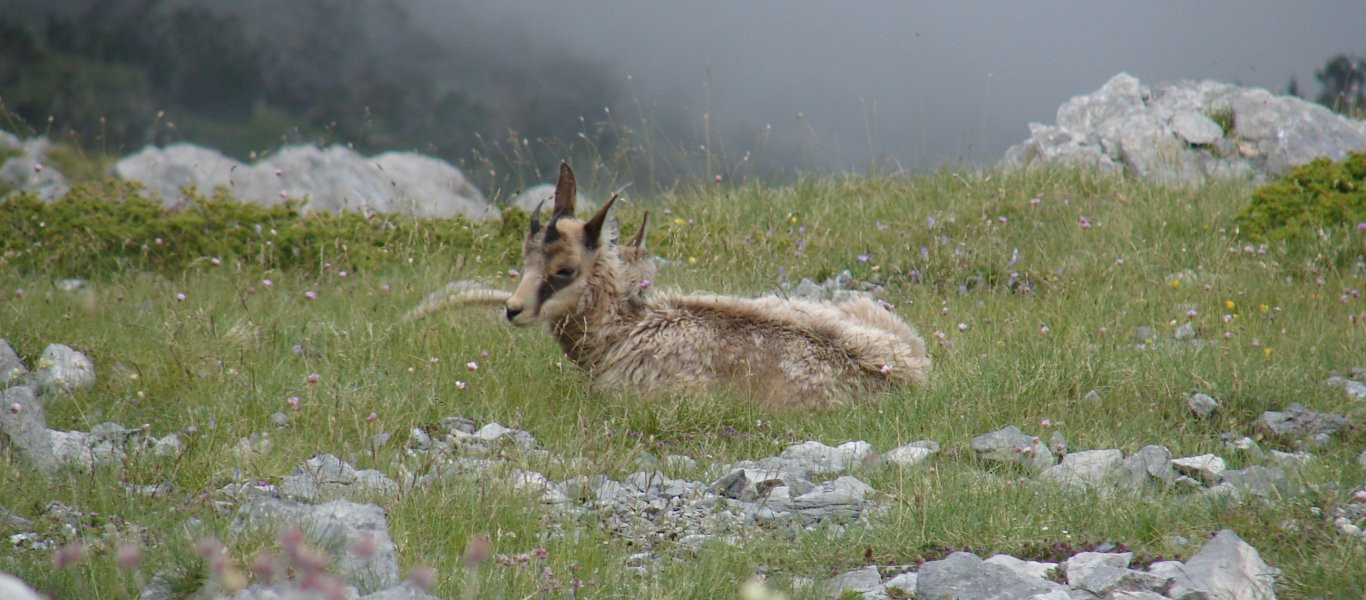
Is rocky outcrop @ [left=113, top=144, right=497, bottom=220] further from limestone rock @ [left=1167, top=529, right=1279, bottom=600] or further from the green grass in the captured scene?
limestone rock @ [left=1167, top=529, right=1279, bottom=600]

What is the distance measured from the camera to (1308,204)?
11.5 m

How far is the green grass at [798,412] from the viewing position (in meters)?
5.14

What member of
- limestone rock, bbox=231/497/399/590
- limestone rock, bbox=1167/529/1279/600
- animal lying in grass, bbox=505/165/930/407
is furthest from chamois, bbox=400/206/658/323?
limestone rock, bbox=1167/529/1279/600

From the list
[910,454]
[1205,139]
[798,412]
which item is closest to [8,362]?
[798,412]

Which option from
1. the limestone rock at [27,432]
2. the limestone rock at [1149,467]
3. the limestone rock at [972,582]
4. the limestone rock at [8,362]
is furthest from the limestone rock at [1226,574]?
the limestone rock at [8,362]

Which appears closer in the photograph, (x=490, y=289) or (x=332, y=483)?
(x=332, y=483)

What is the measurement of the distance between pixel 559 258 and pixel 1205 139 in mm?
10653

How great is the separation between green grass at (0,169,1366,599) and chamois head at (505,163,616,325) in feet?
1.57

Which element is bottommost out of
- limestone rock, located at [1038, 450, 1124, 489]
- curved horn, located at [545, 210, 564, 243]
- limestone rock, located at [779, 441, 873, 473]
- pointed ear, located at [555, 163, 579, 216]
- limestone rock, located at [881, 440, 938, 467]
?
limestone rock, located at [779, 441, 873, 473]

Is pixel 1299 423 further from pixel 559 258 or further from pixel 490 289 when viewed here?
pixel 490 289

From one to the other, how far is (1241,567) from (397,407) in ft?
14.2

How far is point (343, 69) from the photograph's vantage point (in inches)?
1901

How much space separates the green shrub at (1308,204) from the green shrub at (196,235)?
22.7 feet

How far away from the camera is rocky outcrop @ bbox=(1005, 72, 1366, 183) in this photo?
14.7 m
